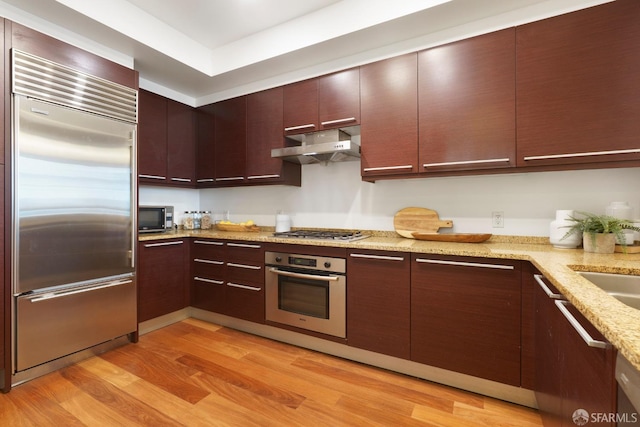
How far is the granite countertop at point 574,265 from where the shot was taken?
69cm

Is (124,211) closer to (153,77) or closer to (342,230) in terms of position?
(153,77)

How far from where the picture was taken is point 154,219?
3.01 metres

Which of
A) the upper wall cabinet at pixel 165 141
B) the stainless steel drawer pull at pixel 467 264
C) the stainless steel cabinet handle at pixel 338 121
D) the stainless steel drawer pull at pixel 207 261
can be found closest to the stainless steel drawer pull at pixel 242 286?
the stainless steel drawer pull at pixel 207 261

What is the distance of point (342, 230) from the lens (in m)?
2.88

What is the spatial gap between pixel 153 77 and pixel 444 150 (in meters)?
2.95

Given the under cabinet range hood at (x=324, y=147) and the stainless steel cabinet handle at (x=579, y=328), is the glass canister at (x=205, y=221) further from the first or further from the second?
the stainless steel cabinet handle at (x=579, y=328)

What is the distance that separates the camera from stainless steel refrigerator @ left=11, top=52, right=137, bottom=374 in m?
1.90

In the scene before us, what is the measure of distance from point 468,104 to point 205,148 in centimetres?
263

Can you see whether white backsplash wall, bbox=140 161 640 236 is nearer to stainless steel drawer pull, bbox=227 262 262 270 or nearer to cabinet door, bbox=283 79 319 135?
cabinet door, bbox=283 79 319 135

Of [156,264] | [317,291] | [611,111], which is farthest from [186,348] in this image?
[611,111]

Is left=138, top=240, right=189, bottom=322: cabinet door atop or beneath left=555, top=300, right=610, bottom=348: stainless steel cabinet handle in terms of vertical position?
beneath

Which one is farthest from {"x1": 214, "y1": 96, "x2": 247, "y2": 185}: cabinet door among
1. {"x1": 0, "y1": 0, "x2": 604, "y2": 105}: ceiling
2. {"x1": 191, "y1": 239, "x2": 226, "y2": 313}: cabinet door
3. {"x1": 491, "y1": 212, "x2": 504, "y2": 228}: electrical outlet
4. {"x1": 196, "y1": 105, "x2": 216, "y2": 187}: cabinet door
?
{"x1": 491, "y1": 212, "x2": 504, "y2": 228}: electrical outlet

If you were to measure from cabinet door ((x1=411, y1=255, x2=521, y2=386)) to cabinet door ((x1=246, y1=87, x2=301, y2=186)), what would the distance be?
1533mm

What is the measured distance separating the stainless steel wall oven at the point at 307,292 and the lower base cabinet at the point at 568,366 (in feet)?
3.83
